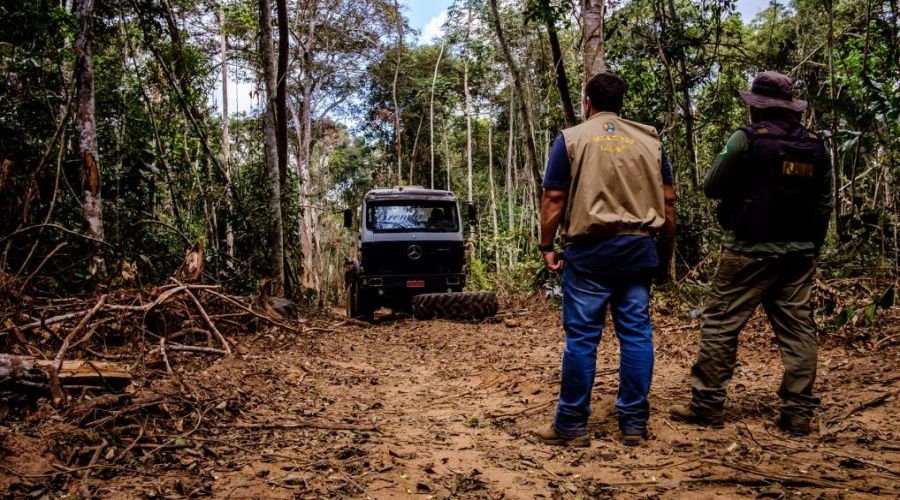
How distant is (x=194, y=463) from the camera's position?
8.18ft

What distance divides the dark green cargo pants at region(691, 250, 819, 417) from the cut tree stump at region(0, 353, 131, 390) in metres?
3.08

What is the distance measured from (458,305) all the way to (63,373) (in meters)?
6.82

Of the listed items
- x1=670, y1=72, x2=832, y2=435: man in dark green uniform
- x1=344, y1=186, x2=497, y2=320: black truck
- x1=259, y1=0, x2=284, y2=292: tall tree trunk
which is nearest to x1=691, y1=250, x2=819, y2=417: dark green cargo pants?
x1=670, y1=72, x2=832, y2=435: man in dark green uniform

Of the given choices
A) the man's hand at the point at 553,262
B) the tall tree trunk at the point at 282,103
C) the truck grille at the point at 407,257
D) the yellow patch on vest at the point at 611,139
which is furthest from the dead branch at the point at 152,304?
the truck grille at the point at 407,257

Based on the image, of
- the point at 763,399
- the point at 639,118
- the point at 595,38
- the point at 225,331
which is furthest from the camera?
the point at 639,118

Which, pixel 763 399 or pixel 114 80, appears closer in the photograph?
pixel 763 399

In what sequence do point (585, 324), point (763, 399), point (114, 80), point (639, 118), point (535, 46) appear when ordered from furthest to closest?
point (535, 46) → point (114, 80) → point (639, 118) → point (763, 399) → point (585, 324)

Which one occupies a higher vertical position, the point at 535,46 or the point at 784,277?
the point at 535,46

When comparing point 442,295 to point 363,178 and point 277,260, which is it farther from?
point 363,178

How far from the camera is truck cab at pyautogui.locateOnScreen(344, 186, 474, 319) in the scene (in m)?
10.5

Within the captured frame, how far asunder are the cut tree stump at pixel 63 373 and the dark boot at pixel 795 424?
3.43m

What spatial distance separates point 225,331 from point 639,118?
6447 mm

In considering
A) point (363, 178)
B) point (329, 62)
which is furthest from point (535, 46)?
point (363, 178)

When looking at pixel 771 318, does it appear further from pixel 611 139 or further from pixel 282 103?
pixel 282 103
